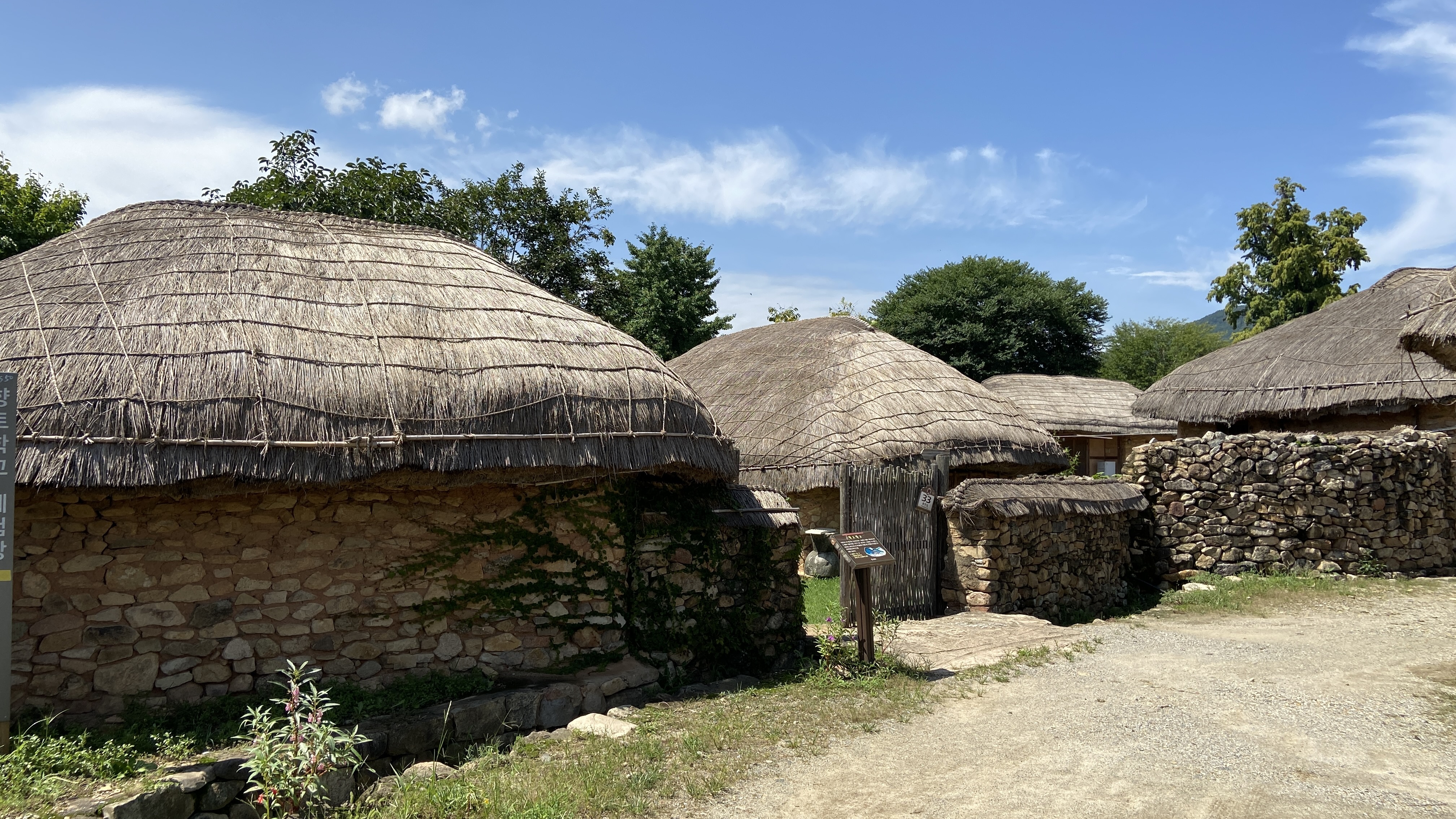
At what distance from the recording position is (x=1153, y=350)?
35.1 m

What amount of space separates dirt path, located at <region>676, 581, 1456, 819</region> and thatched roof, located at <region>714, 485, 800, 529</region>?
2.45 m

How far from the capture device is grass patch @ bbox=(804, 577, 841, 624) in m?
9.87

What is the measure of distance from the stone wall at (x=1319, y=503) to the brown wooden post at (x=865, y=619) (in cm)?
648

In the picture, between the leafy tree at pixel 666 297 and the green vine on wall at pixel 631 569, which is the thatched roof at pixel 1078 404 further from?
the green vine on wall at pixel 631 569

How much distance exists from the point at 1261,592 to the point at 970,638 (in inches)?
175

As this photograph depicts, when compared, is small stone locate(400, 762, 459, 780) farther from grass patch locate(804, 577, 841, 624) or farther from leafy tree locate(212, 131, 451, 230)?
leafy tree locate(212, 131, 451, 230)

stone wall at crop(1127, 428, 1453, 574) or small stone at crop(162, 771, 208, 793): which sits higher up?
stone wall at crop(1127, 428, 1453, 574)

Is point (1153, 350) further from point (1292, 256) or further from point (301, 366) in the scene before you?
point (301, 366)

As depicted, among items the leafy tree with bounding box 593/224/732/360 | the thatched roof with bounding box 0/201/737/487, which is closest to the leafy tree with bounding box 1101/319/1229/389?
the leafy tree with bounding box 593/224/732/360

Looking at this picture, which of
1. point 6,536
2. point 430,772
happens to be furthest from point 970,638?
point 6,536

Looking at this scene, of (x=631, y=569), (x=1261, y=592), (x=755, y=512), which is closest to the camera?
(x=631, y=569)

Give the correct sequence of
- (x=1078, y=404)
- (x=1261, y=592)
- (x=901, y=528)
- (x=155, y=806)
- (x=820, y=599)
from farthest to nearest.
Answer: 1. (x=1078, y=404)
2. (x=820, y=599)
3. (x=1261, y=592)
4. (x=901, y=528)
5. (x=155, y=806)

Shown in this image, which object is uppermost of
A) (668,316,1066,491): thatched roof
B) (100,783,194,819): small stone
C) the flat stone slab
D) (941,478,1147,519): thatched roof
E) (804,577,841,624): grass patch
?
(668,316,1066,491): thatched roof

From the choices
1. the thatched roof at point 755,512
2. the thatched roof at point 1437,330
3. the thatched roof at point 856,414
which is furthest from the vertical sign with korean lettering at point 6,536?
the thatched roof at point 1437,330
